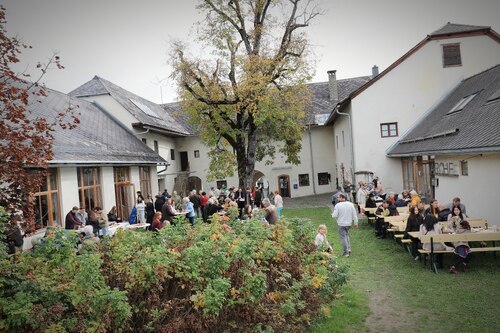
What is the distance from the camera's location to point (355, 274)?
9.70 m

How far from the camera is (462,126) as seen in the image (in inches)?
642

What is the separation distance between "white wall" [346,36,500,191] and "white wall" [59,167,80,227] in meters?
16.9

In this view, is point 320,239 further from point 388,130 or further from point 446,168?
point 388,130

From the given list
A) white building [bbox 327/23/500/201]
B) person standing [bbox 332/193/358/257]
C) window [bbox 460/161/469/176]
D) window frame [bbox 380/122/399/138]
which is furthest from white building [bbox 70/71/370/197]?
person standing [bbox 332/193/358/257]

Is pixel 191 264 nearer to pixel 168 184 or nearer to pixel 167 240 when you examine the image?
pixel 167 240

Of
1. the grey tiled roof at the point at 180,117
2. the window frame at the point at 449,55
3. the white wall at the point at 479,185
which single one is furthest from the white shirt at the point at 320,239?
the grey tiled roof at the point at 180,117

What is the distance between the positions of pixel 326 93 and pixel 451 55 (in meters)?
14.3

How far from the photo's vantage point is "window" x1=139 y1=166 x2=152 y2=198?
924 inches

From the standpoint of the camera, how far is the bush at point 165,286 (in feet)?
14.3

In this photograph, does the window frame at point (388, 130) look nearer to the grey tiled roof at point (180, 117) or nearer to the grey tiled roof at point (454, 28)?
the grey tiled roof at point (454, 28)

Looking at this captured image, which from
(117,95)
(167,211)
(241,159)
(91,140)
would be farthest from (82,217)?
(117,95)

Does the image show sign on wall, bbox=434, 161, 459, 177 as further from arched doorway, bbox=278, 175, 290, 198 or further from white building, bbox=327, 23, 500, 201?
arched doorway, bbox=278, 175, 290, 198

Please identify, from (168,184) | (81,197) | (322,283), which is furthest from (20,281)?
(168,184)

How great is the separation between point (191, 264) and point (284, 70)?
61.3 feet
